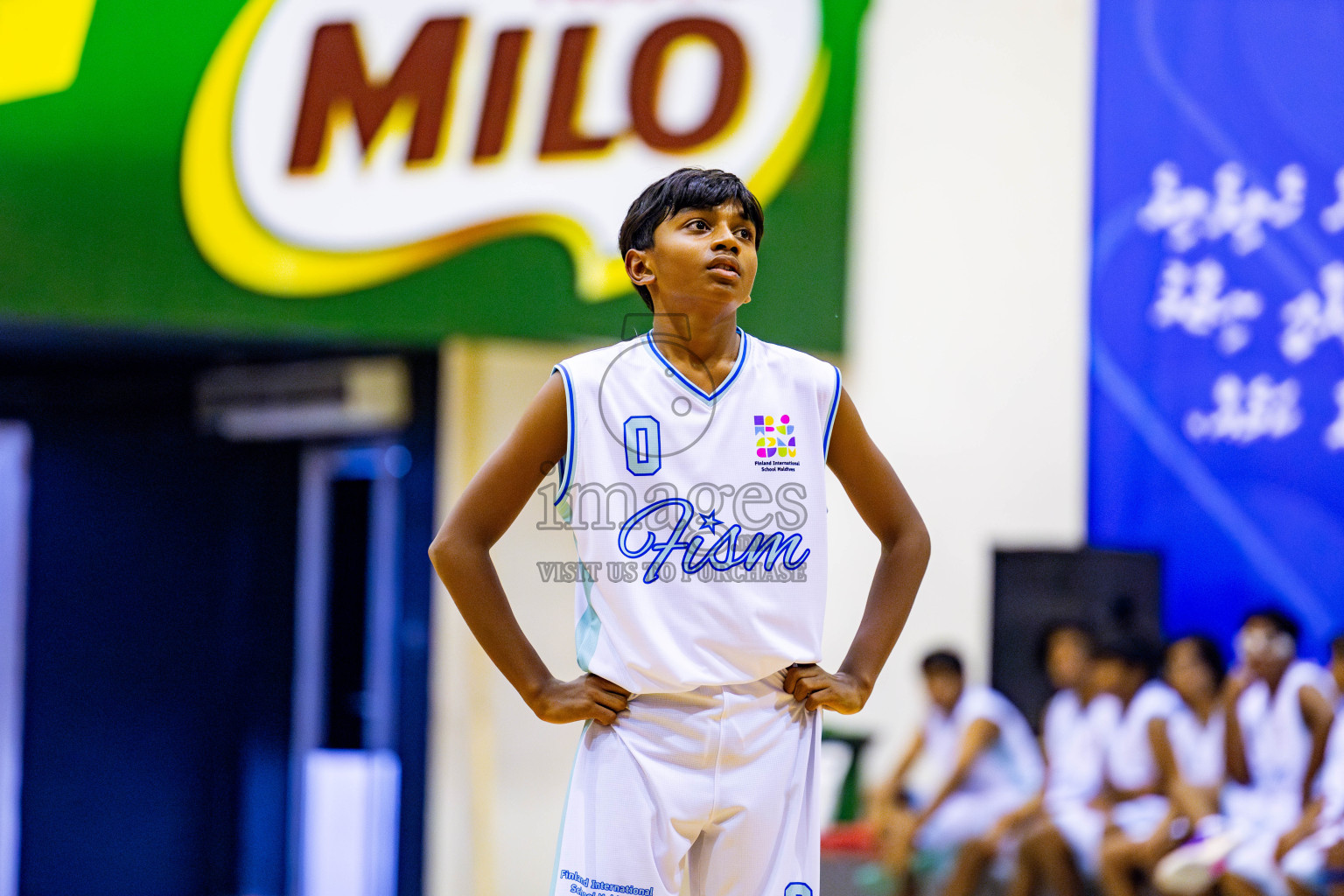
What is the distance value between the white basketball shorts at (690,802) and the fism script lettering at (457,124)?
12.7 ft

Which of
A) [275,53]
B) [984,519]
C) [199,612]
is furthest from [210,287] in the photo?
[984,519]

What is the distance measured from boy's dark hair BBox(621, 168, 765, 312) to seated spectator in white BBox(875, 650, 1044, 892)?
13.2 ft

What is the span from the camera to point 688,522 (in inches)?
78.8

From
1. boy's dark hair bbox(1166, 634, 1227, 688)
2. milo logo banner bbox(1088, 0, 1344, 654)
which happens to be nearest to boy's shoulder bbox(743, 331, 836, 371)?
boy's dark hair bbox(1166, 634, 1227, 688)

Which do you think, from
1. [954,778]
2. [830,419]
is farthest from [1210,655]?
[830,419]

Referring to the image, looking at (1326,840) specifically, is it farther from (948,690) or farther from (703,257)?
(703,257)

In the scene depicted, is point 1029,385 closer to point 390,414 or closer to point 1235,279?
point 1235,279

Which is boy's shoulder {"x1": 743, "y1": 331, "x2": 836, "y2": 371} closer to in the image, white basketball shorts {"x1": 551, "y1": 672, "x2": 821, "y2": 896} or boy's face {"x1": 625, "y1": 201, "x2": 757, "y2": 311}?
boy's face {"x1": 625, "y1": 201, "x2": 757, "y2": 311}

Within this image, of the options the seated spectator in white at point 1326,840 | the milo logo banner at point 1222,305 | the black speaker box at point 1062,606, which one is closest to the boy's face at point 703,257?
the seated spectator in white at point 1326,840

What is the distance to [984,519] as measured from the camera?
663cm

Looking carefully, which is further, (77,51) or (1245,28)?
(1245,28)

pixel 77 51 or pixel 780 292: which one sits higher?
pixel 77 51

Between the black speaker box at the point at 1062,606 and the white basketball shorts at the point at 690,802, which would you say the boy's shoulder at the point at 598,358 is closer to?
the white basketball shorts at the point at 690,802

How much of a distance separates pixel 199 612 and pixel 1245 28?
533 cm
